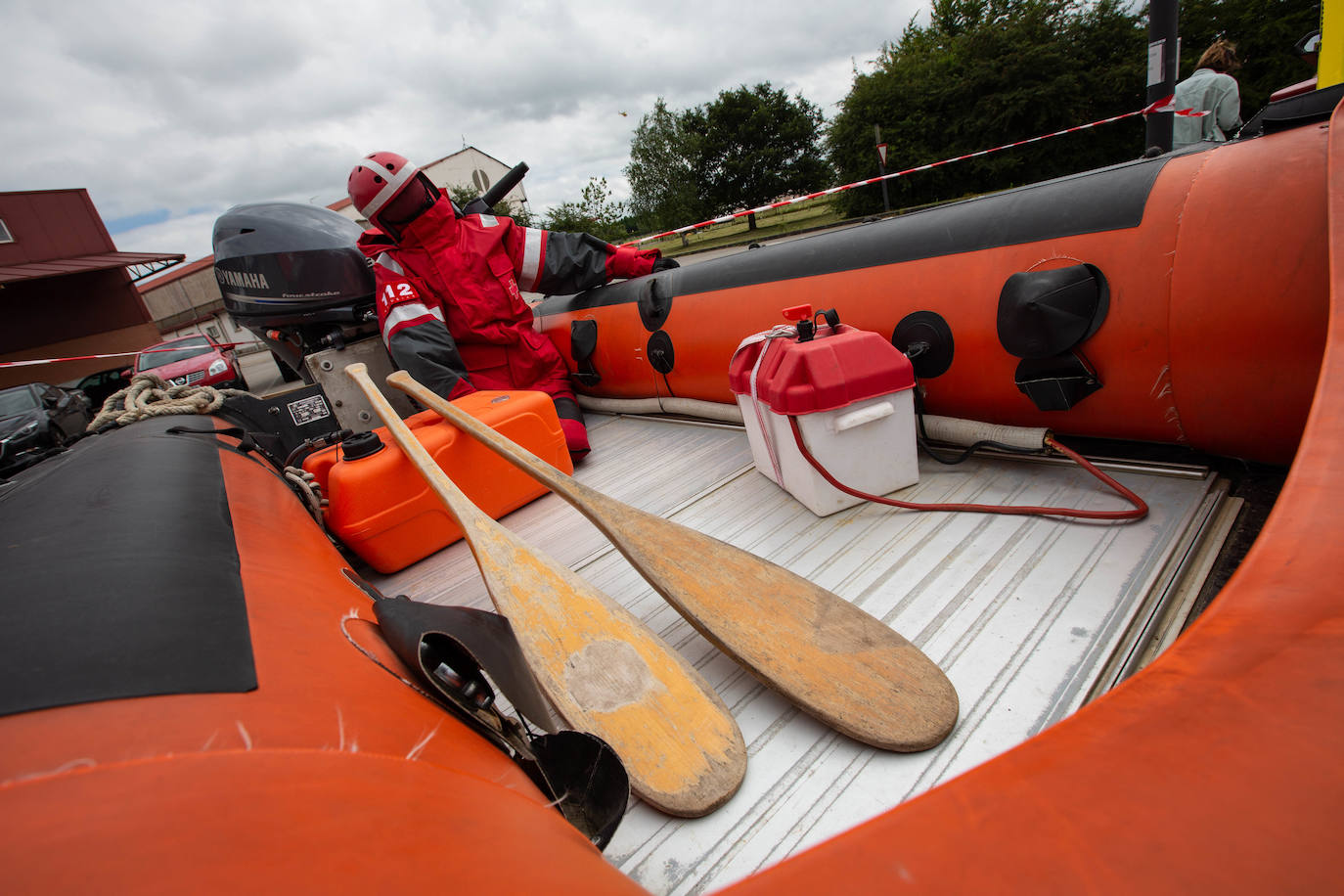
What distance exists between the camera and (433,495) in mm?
2023

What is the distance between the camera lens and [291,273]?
2785mm

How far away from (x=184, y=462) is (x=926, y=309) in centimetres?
212

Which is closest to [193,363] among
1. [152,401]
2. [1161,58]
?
[152,401]

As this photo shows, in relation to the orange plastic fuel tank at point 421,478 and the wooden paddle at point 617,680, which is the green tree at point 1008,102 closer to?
the orange plastic fuel tank at point 421,478

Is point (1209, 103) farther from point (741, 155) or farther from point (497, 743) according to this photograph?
point (741, 155)

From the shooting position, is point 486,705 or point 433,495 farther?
point 433,495

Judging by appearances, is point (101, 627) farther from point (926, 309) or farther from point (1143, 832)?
point (926, 309)

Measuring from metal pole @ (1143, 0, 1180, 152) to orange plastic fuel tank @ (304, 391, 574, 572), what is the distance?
343 cm

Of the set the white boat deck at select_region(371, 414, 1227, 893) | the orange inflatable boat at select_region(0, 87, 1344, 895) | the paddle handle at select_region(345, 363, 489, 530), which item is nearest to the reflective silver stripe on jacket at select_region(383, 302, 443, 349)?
the paddle handle at select_region(345, 363, 489, 530)

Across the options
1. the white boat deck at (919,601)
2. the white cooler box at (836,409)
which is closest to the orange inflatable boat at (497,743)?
the white boat deck at (919,601)

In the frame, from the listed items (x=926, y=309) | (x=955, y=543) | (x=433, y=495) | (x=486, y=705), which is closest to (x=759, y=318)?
(x=926, y=309)

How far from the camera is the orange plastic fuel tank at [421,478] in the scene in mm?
1897

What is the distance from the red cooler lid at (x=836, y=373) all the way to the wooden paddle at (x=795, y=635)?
47 cm

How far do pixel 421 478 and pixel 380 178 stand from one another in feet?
5.28
